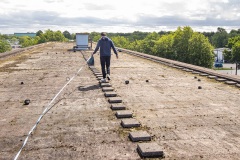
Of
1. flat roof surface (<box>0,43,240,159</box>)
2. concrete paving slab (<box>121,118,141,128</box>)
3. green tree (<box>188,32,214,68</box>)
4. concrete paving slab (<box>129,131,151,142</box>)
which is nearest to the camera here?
flat roof surface (<box>0,43,240,159</box>)

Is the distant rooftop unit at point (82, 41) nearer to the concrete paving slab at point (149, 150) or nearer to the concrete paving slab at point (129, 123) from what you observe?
the concrete paving slab at point (129, 123)

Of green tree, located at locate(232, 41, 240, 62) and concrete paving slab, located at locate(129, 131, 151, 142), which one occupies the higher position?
concrete paving slab, located at locate(129, 131, 151, 142)

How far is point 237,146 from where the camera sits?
397cm

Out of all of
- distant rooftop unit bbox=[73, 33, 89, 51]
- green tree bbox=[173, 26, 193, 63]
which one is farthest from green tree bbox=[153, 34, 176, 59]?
distant rooftop unit bbox=[73, 33, 89, 51]

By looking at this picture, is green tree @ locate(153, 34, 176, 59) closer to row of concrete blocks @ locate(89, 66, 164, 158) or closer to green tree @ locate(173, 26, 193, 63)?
green tree @ locate(173, 26, 193, 63)

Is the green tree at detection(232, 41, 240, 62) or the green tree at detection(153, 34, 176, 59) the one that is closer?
the green tree at detection(153, 34, 176, 59)

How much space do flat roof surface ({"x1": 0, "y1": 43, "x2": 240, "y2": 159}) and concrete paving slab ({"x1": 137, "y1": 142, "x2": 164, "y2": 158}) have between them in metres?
0.08

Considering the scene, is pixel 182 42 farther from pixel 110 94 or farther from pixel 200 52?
pixel 110 94

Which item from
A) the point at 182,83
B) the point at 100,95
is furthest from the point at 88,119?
the point at 182,83

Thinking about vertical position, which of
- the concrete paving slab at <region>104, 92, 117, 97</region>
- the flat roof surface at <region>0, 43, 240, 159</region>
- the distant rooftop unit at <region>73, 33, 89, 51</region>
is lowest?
the flat roof surface at <region>0, 43, 240, 159</region>

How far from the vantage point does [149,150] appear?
3.64 m

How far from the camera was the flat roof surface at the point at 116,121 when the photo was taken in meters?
3.80

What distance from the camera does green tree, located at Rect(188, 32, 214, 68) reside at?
155 ft

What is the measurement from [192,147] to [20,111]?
3.68 meters
